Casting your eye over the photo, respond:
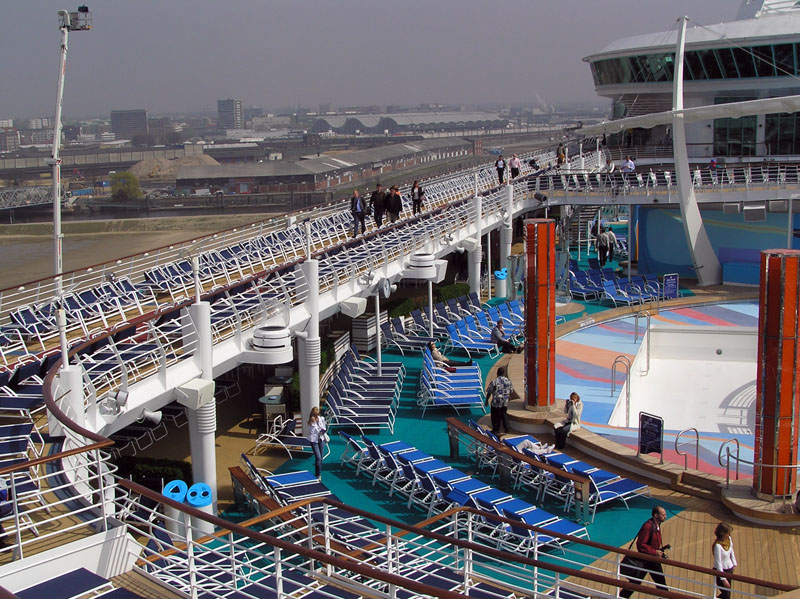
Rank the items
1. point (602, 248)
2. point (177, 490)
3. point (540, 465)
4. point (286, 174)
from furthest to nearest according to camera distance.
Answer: point (286, 174) → point (602, 248) → point (540, 465) → point (177, 490)

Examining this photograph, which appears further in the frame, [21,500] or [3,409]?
[3,409]

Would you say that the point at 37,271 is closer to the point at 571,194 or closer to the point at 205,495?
the point at 571,194

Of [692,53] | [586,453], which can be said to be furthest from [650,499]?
[692,53]

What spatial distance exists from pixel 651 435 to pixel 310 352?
15.5 feet

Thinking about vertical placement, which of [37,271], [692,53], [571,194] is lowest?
[37,271]

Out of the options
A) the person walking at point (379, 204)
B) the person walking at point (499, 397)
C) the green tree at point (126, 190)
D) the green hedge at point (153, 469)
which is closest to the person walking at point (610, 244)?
the person walking at point (379, 204)

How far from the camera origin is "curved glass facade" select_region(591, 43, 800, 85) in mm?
27062

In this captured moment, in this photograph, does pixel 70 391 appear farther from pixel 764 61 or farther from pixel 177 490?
pixel 764 61

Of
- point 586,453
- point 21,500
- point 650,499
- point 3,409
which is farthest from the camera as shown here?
point 586,453

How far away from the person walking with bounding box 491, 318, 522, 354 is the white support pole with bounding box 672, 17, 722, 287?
7813 mm

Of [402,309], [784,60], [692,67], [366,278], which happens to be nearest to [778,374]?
[366,278]

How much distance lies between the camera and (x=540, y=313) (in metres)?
12.1

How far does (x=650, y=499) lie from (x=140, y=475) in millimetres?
5942

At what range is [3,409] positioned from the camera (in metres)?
8.56
